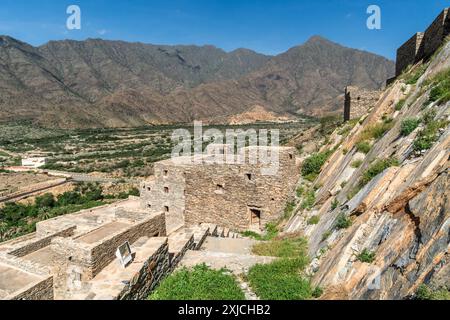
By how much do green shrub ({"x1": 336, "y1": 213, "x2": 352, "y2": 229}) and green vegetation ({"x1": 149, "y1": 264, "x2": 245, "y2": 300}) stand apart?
2.51m

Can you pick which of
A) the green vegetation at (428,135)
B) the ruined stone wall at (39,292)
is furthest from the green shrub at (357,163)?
the ruined stone wall at (39,292)

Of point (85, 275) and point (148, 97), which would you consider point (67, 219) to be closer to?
point (85, 275)

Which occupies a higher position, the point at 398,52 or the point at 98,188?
the point at 398,52

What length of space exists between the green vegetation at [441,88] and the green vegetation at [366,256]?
4005 mm

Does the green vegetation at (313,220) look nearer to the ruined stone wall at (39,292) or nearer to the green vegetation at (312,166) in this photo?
the green vegetation at (312,166)

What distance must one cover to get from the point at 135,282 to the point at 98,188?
38318 mm

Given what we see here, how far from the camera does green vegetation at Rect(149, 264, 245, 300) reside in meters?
6.56

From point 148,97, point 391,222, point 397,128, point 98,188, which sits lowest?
point 98,188

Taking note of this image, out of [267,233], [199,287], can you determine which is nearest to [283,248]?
[199,287]

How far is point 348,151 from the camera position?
10.8m

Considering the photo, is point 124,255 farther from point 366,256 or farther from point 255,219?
point 255,219

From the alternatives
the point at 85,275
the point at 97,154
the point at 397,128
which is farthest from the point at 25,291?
the point at 97,154

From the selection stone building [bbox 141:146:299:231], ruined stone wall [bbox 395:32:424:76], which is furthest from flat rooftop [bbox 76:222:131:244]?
ruined stone wall [bbox 395:32:424:76]

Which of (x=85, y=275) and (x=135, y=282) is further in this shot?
(x=85, y=275)
